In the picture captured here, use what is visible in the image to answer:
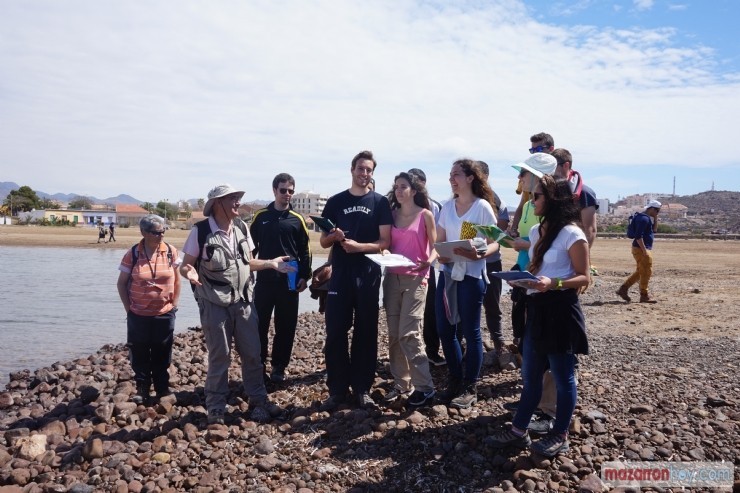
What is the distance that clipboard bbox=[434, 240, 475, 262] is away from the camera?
4.68m

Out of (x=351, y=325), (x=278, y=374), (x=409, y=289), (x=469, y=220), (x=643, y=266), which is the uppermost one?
(x=469, y=220)

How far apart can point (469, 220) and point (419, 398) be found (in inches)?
67.7

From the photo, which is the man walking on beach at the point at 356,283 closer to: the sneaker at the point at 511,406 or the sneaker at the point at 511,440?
the sneaker at the point at 511,406

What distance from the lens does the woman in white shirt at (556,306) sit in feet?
13.2

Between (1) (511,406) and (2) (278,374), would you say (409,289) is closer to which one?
(1) (511,406)

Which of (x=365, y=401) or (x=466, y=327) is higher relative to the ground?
(x=466, y=327)

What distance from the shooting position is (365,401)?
5.39 meters

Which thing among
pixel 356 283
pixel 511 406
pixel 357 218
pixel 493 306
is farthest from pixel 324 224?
pixel 493 306

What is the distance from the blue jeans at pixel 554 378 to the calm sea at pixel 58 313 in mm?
7460

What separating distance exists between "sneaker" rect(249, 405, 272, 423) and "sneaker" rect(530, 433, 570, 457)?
94.9 inches

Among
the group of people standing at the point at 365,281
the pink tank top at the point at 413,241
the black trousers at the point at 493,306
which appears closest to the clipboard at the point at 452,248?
the group of people standing at the point at 365,281

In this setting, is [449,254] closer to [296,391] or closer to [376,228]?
[376,228]

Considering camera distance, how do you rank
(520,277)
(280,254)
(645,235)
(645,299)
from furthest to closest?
(645,299), (645,235), (280,254), (520,277)

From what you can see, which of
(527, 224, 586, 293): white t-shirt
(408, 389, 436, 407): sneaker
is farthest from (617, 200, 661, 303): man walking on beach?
(527, 224, 586, 293): white t-shirt
